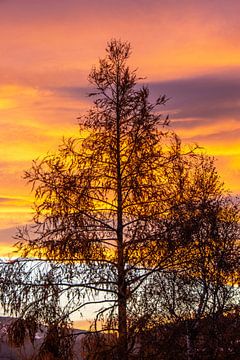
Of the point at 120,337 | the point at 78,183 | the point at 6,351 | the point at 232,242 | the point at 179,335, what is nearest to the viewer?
the point at 120,337

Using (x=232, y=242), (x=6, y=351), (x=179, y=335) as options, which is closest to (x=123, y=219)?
(x=179, y=335)

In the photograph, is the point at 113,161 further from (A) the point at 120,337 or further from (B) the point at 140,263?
(A) the point at 120,337

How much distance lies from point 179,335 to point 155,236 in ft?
13.6

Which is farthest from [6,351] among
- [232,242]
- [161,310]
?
[161,310]

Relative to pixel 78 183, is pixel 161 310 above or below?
below

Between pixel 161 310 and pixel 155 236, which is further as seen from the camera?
pixel 161 310

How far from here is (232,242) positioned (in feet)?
104

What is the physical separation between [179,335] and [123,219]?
4.70 meters

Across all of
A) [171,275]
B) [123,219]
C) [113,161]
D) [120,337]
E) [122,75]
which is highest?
[122,75]

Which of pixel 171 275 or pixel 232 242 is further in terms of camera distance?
pixel 232 242

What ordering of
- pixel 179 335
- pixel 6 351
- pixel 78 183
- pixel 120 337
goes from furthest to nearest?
pixel 6 351, pixel 179 335, pixel 78 183, pixel 120 337

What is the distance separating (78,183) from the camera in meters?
22.9

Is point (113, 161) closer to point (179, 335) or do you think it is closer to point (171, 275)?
point (171, 275)

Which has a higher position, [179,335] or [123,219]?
[123,219]
